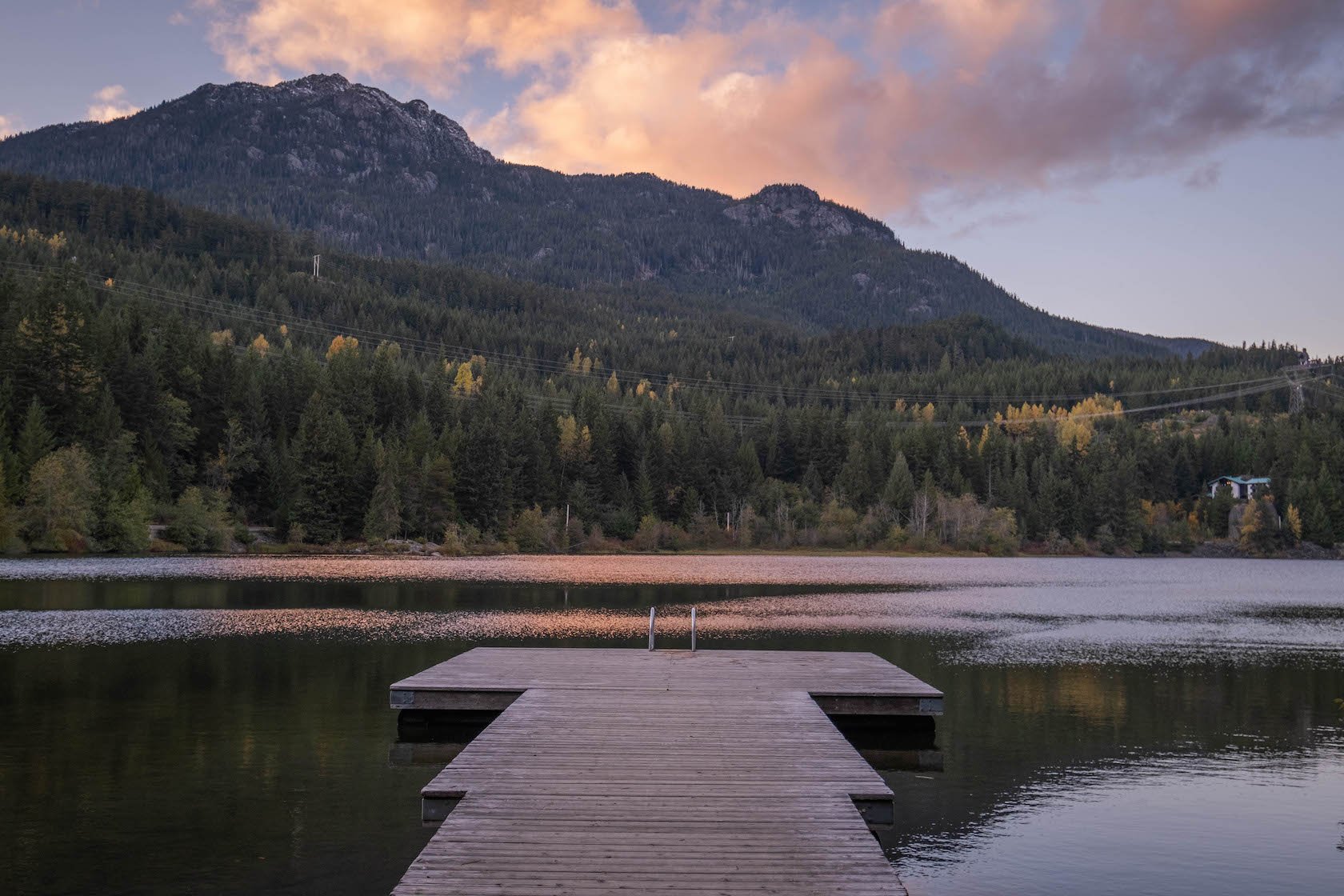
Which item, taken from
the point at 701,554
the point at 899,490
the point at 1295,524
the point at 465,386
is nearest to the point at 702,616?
the point at 701,554

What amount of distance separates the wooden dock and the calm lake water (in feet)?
5.49

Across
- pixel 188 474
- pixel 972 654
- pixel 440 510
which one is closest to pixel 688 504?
pixel 440 510

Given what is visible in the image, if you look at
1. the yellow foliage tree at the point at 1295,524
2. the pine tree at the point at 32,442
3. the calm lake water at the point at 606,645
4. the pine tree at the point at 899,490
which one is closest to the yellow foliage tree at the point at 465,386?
the pine tree at the point at 899,490

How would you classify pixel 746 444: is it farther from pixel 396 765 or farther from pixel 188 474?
pixel 396 765

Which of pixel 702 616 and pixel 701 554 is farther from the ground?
pixel 702 616

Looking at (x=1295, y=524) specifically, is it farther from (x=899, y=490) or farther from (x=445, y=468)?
(x=445, y=468)

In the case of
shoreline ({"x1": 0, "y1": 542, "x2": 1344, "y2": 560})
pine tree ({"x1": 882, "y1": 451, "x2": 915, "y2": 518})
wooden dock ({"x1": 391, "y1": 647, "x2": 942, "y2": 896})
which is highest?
pine tree ({"x1": 882, "y1": 451, "x2": 915, "y2": 518})

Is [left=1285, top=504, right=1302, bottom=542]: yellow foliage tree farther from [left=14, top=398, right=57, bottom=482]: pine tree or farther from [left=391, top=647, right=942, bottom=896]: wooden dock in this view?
[left=14, top=398, right=57, bottom=482]: pine tree

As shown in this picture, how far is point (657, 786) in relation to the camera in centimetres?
1688

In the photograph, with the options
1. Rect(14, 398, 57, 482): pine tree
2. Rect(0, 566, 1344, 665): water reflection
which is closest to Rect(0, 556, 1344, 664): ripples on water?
Rect(0, 566, 1344, 665): water reflection

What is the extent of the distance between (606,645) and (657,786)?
25003 mm

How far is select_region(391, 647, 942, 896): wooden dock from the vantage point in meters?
12.7

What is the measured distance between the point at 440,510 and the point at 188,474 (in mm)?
29154

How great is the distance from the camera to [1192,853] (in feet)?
59.6
